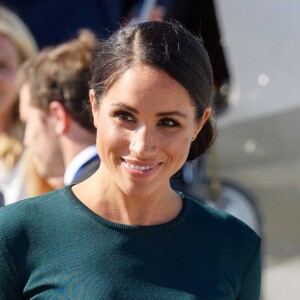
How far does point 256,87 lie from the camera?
5582mm

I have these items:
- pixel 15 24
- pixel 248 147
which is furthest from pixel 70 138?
pixel 248 147

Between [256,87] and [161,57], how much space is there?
359 cm

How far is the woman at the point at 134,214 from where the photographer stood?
6.63ft

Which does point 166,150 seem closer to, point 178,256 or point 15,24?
point 178,256

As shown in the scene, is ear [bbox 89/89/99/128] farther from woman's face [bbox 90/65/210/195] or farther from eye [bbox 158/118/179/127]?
eye [bbox 158/118/179/127]

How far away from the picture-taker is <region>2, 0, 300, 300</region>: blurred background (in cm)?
539

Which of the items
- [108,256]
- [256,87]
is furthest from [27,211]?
[256,87]

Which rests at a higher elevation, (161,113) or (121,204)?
(161,113)

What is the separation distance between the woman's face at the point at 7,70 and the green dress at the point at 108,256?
2.37m

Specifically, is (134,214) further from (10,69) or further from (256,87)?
(256,87)

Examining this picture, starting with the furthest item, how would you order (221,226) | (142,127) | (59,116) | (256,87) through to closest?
(256,87)
(59,116)
(221,226)
(142,127)

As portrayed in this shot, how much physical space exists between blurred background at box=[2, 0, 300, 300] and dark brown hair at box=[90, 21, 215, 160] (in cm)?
302

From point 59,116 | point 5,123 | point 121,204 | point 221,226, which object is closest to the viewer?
point 121,204

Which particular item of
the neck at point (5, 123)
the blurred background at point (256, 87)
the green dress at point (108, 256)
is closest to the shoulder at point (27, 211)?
the green dress at point (108, 256)
